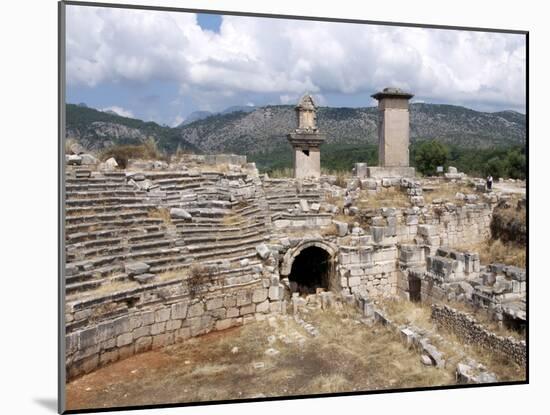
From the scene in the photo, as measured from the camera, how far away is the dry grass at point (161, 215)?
754 cm

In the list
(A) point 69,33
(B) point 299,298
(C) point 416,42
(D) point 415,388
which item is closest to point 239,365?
(B) point 299,298

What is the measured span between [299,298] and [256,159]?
2553 millimetres

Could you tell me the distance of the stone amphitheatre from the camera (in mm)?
6234

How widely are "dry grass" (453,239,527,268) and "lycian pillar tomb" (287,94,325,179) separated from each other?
9.49ft

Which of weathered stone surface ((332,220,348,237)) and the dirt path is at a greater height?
the dirt path

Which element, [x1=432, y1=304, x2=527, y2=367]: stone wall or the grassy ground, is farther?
[x1=432, y1=304, x2=527, y2=367]: stone wall

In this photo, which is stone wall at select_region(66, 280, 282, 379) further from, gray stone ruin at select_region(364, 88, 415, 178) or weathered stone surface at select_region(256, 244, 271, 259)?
gray stone ruin at select_region(364, 88, 415, 178)

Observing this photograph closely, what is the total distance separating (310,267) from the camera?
9.06 meters

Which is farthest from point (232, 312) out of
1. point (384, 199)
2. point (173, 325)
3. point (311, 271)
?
point (384, 199)

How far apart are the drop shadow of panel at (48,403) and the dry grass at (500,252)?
20.6 feet

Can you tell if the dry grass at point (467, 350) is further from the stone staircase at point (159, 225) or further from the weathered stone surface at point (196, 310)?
the weathered stone surface at point (196, 310)

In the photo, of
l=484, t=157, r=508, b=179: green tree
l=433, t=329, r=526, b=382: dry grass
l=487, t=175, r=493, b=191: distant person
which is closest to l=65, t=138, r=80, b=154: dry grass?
l=433, t=329, r=526, b=382: dry grass

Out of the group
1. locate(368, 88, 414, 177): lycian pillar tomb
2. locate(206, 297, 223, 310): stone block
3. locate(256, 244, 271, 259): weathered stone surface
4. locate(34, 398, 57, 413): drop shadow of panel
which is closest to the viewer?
locate(34, 398, 57, 413): drop shadow of panel

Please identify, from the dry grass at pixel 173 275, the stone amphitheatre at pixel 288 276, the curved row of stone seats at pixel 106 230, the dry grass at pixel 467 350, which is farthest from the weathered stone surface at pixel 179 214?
the dry grass at pixel 467 350
